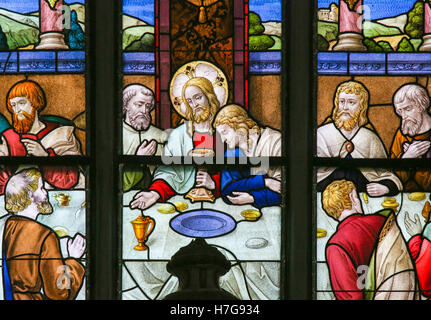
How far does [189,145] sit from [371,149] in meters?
1.16

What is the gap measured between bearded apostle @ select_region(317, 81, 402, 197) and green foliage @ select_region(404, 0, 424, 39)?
19.6 inches

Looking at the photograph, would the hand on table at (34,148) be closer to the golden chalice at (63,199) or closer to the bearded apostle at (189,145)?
the golden chalice at (63,199)

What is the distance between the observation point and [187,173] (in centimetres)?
583

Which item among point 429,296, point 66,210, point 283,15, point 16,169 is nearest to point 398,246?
point 429,296

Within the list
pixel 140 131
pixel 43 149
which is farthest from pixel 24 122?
pixel 140 131

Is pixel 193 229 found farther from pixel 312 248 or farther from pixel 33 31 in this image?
pixel 33 31

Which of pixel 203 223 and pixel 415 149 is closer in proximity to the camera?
pixel 203 223

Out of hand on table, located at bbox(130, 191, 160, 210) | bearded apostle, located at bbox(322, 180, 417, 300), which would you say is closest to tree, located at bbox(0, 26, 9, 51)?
hand on table, located at bbox(130, 191, 160, 210)

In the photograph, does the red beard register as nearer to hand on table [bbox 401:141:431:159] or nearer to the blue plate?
the blue plate

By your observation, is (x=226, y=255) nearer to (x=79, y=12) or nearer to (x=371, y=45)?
(x=371, y=45)

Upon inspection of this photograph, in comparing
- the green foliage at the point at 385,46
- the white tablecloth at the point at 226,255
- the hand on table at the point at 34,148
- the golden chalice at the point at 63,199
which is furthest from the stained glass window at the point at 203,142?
the green foliage at the point at 385,46

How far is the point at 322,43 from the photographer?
234 inches

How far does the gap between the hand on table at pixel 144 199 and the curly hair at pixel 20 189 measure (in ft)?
2.04

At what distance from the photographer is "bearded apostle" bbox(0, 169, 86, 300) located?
5.64m
